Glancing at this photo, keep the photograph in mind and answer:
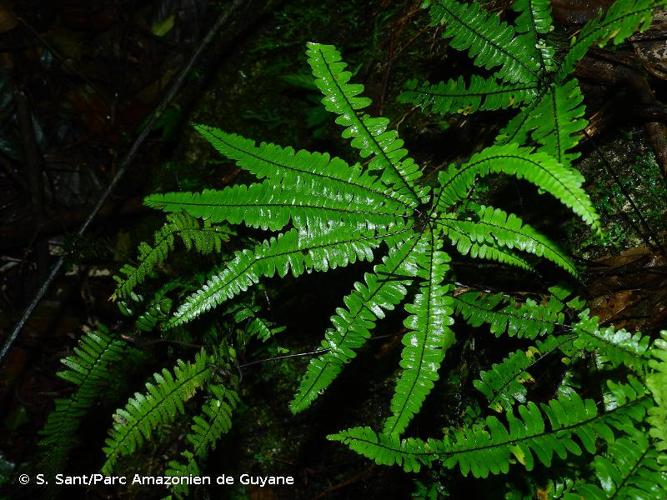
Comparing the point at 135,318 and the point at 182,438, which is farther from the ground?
the point at 135,318

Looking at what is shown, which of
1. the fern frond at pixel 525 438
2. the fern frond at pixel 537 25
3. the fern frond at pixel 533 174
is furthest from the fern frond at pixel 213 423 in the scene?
the fern frond at pixel 537 25

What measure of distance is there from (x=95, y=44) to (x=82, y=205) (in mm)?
1841

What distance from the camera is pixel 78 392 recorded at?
10.3 feet

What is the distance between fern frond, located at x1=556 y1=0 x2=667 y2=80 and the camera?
5.77 ft

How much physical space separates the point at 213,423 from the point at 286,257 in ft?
3.60

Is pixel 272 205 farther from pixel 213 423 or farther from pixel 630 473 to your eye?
pixel 630 473

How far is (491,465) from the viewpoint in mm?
2018

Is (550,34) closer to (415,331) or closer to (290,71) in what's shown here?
(415,331)

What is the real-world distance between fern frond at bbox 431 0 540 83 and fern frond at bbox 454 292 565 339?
105cm

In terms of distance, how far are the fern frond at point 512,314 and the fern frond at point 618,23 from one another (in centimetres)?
110

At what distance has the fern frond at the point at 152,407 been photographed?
2.59 metres

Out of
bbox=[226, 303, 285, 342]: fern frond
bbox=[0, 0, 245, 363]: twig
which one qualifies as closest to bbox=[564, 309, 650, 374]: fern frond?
bbox=[226, 303, 285, 342]: fern frond

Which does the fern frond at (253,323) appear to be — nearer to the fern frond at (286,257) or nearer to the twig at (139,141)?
the fern frond at (286,257)

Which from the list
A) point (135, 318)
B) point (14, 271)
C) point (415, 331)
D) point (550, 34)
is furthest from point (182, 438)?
point (550, 34)
